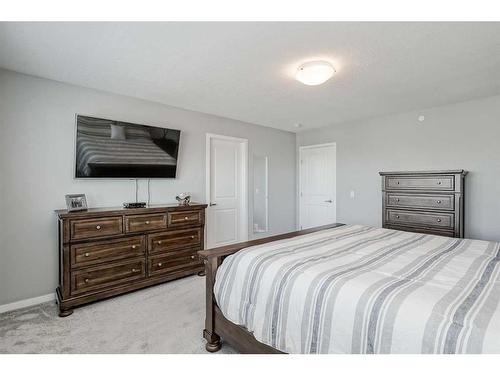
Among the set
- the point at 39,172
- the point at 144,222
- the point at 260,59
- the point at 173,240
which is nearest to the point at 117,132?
the point at 39,172

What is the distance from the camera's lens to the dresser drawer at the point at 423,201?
3.21 m

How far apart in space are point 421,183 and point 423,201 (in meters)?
0.23

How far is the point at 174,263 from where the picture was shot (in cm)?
325

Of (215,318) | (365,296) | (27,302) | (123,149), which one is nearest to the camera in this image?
(365,296)

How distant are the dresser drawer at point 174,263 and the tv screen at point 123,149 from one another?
1053mm

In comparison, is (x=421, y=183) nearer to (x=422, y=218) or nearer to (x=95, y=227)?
(x=422, y=218)

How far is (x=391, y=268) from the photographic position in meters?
1.59

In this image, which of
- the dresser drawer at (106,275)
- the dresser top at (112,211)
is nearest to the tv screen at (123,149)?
the dresser top at (112,211)

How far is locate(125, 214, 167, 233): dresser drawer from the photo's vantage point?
9.45 feet

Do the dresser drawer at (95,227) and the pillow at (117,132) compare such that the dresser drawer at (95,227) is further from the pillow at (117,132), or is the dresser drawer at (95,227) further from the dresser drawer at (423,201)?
the dresser drawer at (423,201)

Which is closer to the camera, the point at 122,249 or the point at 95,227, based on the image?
the point at 95,227
